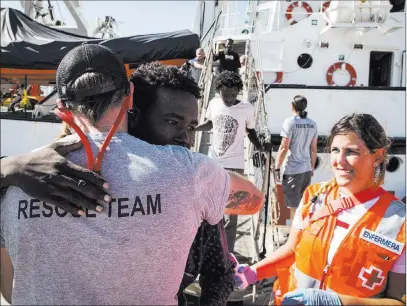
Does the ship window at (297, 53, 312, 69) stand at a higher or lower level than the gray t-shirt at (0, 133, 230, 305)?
higher

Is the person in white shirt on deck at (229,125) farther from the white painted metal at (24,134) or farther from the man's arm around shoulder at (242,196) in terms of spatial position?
the white painted metal at (24,134)

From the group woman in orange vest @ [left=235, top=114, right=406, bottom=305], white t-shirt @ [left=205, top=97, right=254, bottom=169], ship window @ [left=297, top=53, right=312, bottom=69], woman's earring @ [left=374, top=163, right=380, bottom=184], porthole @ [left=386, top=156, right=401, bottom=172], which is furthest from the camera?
ship window @ [left=297, top=53, right=312, bottom=69]

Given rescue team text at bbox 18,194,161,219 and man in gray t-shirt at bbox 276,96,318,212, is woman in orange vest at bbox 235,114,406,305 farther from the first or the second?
man in gray t-shirt at bbox 276,96,318,212

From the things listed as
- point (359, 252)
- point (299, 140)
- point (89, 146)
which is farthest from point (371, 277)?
point (299, 140)

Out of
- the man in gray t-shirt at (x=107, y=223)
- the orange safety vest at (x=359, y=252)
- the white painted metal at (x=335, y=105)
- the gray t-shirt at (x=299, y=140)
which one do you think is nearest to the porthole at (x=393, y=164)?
the white painted metal at (x=335, y=105)

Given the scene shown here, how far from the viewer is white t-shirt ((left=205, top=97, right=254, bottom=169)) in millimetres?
3900

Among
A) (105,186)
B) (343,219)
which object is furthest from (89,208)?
(343,219)

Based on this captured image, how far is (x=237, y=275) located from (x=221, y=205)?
0.77 metres

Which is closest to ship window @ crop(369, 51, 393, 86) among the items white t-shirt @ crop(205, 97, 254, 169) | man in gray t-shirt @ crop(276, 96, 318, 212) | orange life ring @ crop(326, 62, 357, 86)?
orange life ring @ crop(326, 62, 357, 86)

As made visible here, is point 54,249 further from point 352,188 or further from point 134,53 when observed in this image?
point 134,53

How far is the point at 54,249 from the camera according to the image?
95 cm

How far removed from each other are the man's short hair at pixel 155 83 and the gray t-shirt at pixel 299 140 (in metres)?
3.58

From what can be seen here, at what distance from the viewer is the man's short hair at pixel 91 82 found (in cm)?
102

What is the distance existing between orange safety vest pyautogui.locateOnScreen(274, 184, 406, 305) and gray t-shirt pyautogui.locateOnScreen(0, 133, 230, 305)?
2.91ft
